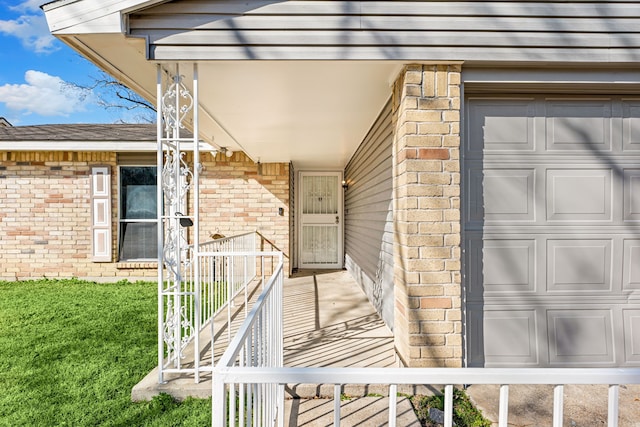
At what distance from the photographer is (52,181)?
19.7 feet

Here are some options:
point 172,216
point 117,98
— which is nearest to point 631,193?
point 172,216

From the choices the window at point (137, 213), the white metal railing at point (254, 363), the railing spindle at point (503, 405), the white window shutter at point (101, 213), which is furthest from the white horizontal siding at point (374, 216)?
the white window shutter at point (101, 213)

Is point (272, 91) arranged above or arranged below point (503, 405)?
above

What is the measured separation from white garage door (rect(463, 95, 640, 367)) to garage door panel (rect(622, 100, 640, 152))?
18 millimetres

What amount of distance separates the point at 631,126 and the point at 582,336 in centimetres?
160

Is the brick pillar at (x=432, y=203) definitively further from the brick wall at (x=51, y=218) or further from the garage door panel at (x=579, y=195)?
the brick wall at (x=51, y=218)

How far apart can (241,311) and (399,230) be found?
2.36 metres

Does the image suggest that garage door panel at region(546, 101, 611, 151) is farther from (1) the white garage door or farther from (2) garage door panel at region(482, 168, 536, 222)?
(2) garage door panel at region(482, 168, 536, 222)

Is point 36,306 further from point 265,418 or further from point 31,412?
point 265,418

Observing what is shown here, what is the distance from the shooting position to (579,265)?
2512 millimetres

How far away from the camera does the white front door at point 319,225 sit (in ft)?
24.3

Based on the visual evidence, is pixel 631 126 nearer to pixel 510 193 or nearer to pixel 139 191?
pixel 510 193

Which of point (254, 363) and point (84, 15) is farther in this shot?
point (84, 15)

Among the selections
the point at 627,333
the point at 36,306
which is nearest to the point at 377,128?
the point at 627,333
